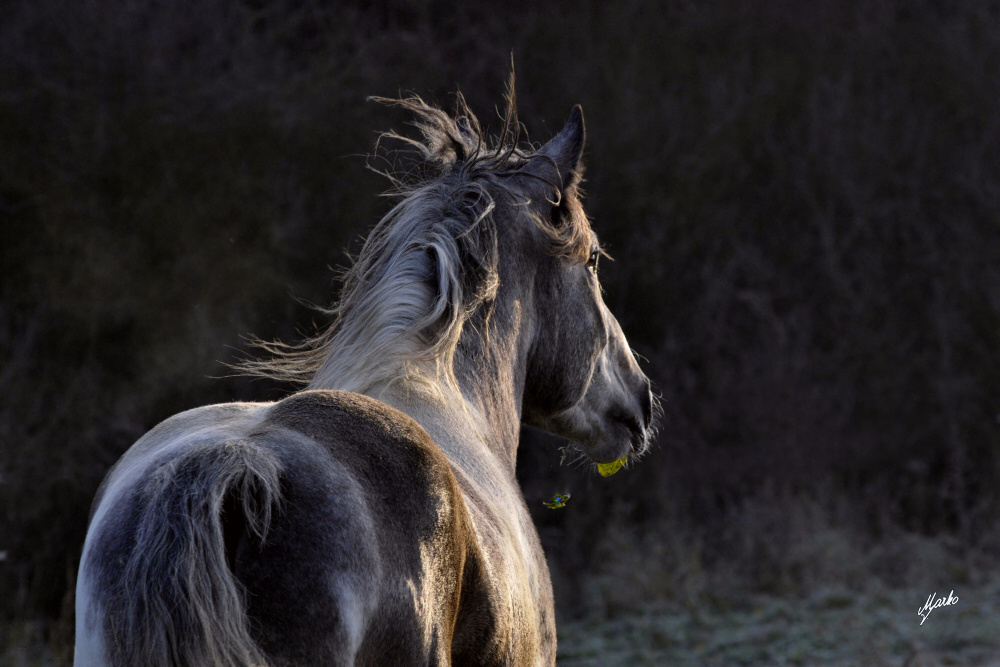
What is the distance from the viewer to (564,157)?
2.93 metres

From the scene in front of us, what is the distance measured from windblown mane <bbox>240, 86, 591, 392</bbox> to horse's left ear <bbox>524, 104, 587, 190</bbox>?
0.04 meters

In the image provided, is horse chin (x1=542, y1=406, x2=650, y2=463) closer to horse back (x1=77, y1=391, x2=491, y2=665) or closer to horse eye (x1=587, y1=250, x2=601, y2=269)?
horse eye (x1=587, y1=250, x2=601, y2=269)

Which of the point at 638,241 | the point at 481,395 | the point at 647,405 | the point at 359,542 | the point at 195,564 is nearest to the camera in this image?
the point at 195,564

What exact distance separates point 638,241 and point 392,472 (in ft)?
21.9

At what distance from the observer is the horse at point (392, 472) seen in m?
1.35

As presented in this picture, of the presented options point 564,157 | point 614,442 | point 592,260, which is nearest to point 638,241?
point 614,442

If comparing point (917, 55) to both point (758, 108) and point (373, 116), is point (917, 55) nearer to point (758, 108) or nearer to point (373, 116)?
point (758, 108)

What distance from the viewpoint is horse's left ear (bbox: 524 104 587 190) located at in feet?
9.46

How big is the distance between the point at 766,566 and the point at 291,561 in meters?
6.78

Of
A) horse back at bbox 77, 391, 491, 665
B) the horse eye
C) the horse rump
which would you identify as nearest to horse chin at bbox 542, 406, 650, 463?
the horse eye

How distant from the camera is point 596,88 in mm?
8078
